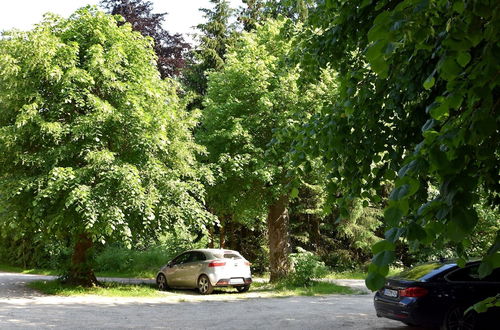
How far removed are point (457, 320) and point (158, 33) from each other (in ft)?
86.8

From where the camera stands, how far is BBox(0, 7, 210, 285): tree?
1316 centimetres

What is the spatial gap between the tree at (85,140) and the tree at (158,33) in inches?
545

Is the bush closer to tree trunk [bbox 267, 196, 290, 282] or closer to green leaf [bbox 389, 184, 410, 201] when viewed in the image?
tree trunk [bbox 267, 196, 290, 282]

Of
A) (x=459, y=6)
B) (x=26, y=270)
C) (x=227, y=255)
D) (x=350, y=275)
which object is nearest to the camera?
(x=459, y=6)

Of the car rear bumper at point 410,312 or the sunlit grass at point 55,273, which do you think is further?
the sunlit grass at point 55,273

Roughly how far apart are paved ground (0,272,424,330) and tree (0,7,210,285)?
1.92 metres

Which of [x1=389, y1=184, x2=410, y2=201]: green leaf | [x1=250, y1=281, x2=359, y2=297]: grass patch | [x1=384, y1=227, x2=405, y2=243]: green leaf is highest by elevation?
[x1=389, y1=184, x2=410, y2=201]: green leaf

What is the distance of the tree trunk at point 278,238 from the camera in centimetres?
1881

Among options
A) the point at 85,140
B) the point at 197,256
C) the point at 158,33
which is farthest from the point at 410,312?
the point at 158,33

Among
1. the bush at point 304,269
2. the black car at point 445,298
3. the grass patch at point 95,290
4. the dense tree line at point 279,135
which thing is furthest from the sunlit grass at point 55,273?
the black car at point 445,298

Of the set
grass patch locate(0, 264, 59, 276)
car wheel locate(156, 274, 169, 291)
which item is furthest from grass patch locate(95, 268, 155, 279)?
car wheel locate(156, 274, 169, 291)

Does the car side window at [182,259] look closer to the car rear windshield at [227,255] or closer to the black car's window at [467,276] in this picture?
the car rear windshield at [227,255]

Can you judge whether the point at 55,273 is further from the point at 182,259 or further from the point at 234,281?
the point at 234,281

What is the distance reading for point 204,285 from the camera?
16.0 meters
